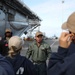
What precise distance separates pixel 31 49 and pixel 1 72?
5.84m

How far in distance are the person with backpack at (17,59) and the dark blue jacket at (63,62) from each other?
0.95 metres

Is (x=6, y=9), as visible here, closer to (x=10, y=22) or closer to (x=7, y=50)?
(x=10, y=22)

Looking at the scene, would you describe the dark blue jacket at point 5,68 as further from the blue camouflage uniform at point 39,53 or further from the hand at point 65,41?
the blue camouflage uniform at point 39,53

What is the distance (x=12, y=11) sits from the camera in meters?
30.5

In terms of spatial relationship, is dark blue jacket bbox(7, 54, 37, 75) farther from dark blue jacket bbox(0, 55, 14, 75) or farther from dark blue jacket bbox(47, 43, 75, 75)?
dark blue jacket bbox(0, 55, 14, 75)

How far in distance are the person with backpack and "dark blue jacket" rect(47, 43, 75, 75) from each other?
947mm

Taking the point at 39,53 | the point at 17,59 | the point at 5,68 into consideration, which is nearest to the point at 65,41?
the point at 5,68

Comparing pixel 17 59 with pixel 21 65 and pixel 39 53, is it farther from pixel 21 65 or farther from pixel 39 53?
pixel 39 53

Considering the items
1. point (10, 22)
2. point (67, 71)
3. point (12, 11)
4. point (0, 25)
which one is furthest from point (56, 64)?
point (12, 11)

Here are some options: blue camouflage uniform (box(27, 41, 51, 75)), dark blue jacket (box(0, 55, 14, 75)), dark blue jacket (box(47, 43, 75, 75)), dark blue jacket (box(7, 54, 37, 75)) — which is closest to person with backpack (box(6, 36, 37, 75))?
dark blue jacket (box(7, 54, 37, 75))

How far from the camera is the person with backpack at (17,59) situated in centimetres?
394

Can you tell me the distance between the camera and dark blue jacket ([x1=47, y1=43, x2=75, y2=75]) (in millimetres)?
2662

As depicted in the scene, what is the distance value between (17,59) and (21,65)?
10 centimetres

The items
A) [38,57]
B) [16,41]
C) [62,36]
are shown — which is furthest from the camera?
[38,57]
